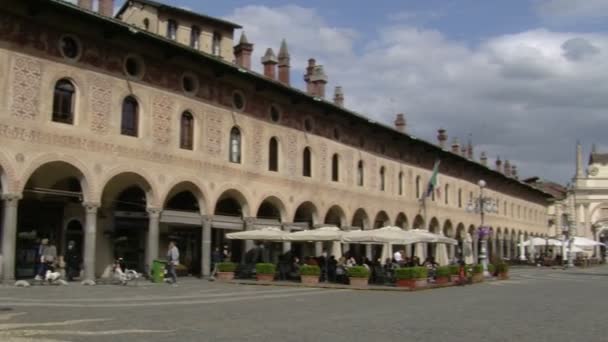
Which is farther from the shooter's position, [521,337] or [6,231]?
[6,231]

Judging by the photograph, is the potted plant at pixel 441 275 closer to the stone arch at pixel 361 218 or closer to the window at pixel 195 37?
the stone arch at pixel 361 218

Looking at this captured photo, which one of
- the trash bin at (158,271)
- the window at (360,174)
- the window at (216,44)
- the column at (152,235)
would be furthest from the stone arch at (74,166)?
the window at (360,174)

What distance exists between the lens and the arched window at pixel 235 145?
28.2 metres

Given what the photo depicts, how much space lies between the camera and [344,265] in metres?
26.0

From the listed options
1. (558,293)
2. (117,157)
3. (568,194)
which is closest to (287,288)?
(117,157)

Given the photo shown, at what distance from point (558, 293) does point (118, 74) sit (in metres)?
16.0

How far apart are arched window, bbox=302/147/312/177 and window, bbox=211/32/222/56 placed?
7.10 meters

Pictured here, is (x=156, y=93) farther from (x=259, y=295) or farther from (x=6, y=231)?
(x=259, y=295)

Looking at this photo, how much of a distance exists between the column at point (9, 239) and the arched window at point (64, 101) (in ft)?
9.72

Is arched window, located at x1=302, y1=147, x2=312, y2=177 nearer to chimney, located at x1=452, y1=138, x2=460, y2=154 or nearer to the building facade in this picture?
the building facade

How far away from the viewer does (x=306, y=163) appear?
3316cm

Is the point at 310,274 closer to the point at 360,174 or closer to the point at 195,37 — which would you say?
the point at 360,174

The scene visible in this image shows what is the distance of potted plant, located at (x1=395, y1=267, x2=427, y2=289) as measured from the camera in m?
23.2

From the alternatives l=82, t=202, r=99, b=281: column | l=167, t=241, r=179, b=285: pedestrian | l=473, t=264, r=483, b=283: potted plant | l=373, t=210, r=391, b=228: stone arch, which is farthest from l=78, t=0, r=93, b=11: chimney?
l=373, t=210, r=391, b=228: stone arch
